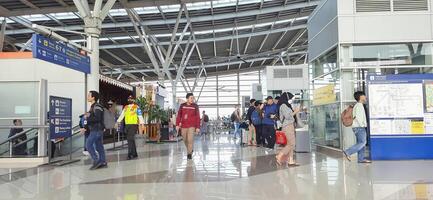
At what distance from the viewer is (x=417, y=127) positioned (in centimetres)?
953

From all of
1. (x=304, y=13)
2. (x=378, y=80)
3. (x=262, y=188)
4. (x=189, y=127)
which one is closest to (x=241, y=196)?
(x=262, y=188)

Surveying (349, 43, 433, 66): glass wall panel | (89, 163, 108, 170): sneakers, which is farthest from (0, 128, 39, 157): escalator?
(349, 43, 433, 66): glass wall panel

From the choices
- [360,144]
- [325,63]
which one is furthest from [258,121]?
[360,144]

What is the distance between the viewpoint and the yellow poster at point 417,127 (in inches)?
375

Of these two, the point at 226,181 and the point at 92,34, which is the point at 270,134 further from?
the point at 226,181

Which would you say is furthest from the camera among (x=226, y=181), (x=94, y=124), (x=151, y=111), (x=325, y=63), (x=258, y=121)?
(x=151, y=111)

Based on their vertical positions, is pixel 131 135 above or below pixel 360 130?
below

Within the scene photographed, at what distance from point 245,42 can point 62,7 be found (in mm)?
18924

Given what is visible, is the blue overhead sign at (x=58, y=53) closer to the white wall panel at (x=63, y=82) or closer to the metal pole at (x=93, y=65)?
the metal pole at (x=93, y=65)

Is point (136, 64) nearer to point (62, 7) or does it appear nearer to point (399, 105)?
point (62, 7)

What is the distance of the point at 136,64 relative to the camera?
39.2 meters

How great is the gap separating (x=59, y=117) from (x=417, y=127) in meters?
8.26

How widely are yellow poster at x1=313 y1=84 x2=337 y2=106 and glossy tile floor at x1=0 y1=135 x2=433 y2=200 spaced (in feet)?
8.41

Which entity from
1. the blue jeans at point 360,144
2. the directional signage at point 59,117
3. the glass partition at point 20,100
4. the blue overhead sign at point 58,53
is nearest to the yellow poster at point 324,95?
the blue jeans at point 360,144
